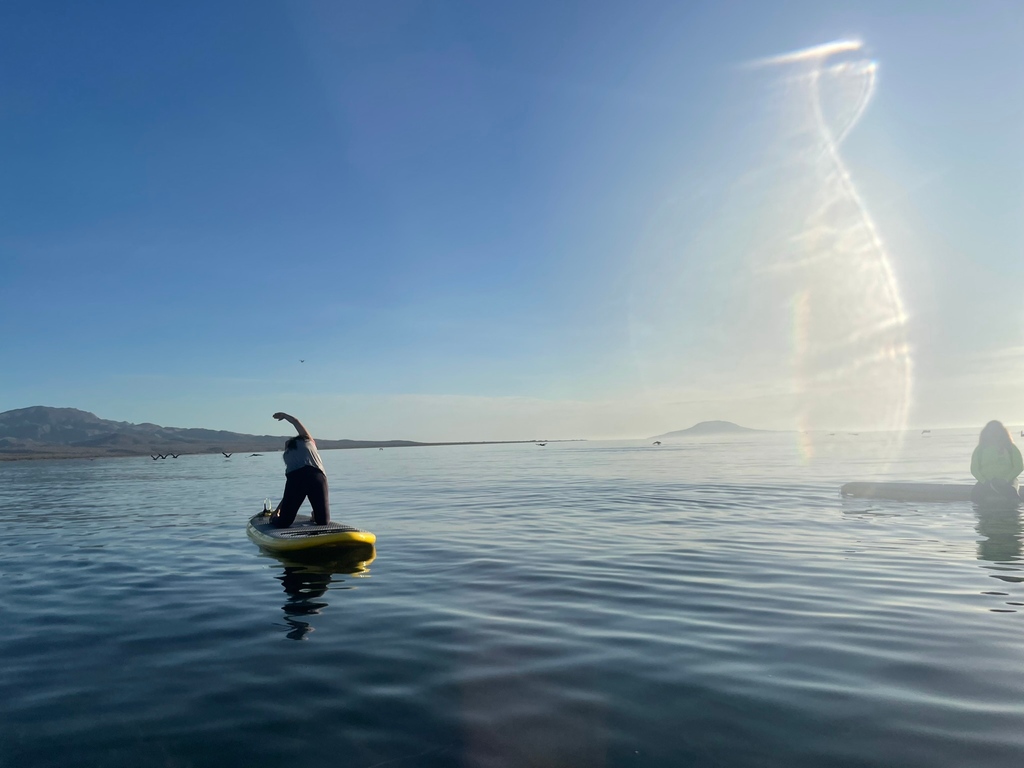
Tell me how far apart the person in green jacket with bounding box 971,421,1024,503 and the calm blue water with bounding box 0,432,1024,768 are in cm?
781

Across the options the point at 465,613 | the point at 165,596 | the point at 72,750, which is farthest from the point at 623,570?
the point at 72,750

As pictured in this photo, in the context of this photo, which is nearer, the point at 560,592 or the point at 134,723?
the point at 134,723

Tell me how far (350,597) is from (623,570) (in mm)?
5923

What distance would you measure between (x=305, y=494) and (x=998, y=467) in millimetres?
26158

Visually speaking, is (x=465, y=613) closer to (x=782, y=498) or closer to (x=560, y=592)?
(x=560, y=592)

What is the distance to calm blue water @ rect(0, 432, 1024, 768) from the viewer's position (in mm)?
5773

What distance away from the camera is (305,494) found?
17672mm

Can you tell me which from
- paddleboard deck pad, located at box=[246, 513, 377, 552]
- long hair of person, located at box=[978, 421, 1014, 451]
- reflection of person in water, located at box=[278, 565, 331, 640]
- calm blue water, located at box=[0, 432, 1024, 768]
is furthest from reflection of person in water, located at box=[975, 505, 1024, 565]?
paddleboard deck pad, located at box=[246, 513, 377, 552]

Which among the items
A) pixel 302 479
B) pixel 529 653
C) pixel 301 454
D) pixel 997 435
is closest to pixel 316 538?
pixel 302 479

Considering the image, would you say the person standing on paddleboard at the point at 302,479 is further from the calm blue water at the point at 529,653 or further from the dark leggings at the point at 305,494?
the calm blue water at the point at 529,653

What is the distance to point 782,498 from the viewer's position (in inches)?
1183

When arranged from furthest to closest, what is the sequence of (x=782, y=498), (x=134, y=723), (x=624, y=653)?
(x=782, y=498), (x=624, y=653), (x=134, y=723)

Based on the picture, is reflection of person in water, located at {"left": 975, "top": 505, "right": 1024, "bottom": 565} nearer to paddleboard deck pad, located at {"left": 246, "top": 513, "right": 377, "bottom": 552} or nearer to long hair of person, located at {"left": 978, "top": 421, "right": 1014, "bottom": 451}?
long hair of person, located at {"left": 978, "top": 421, "right": 1014, "bottom": 451}

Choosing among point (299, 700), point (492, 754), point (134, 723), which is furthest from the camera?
point (299, 700)
